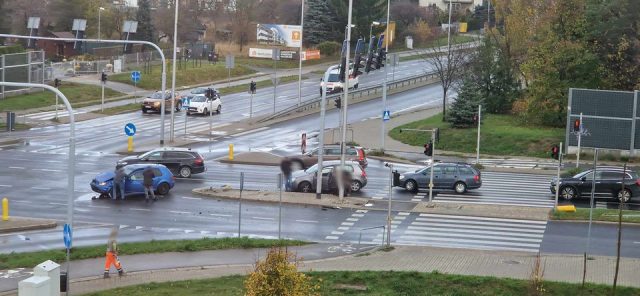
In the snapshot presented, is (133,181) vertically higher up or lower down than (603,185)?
lower down

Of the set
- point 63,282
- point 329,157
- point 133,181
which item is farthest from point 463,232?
point 329,157

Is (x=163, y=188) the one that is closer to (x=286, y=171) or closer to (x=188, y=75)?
(x=286, y=171)

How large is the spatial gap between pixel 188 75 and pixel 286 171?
44.8 meters

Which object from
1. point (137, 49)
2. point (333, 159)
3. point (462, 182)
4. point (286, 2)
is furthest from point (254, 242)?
point (286, 2)

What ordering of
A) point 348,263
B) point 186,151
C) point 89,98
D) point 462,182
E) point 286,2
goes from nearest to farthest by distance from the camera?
point 348,263, point 462,182, point 186,151, point 89,98, point 286,2

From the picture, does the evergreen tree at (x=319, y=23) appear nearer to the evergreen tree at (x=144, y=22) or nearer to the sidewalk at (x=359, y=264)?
the evergreen tree at (x=144, y=22)

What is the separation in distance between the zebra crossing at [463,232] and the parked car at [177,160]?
1181 centimetres

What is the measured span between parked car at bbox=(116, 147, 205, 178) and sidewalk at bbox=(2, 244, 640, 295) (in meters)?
15.4

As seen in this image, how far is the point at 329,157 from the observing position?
45625 millimetres

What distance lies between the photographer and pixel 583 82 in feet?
191

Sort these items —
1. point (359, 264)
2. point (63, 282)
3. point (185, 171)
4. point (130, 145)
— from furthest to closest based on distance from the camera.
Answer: point (130, 145), point (185, 171), point (359, 264), point (63, 282)

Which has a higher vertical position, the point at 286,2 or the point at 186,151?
the point at 286,2

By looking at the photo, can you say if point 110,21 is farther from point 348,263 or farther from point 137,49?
point 348,263

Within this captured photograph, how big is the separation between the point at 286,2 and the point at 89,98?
48492mm
